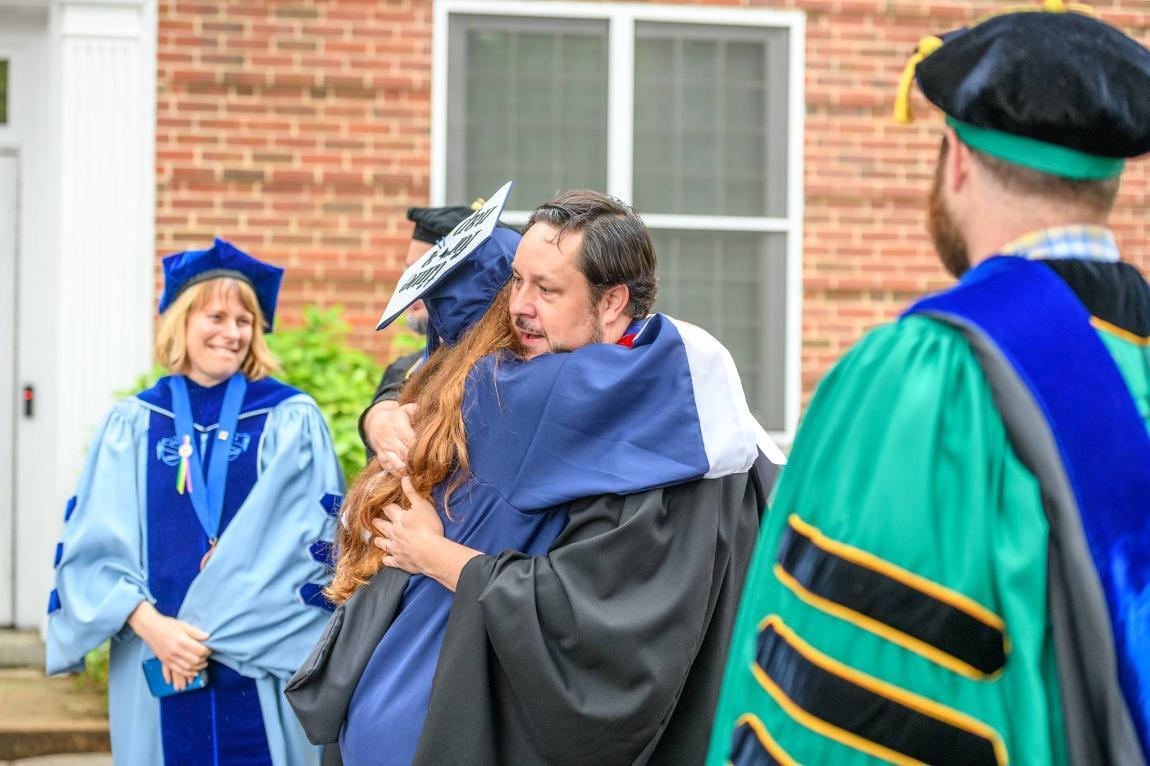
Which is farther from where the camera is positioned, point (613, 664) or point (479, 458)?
point (479, 458)

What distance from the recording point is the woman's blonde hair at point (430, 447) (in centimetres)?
238

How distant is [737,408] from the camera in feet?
7.55

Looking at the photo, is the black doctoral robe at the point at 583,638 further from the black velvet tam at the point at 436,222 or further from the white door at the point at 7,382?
the white door at the point at 7,382

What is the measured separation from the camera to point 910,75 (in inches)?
66.7

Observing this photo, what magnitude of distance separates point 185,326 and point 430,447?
163 cm

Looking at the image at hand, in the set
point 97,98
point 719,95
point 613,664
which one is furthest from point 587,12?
point 613,664

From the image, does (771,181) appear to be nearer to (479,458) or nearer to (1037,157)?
(479,458)

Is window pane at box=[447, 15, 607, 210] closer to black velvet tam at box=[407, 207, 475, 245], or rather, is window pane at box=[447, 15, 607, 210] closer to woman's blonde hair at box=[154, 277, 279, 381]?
black velvet tam at box=[407, 207, 475, 245]

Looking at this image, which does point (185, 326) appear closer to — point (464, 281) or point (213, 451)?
point (213, 451)

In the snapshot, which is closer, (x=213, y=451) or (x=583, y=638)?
(x=583, y=638)

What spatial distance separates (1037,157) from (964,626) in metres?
0.58

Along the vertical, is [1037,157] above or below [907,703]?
above

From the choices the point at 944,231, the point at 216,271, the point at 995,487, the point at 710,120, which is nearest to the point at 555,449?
the point at 944,231

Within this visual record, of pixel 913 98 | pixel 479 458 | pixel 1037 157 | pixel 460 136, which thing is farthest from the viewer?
pixel 460 136
